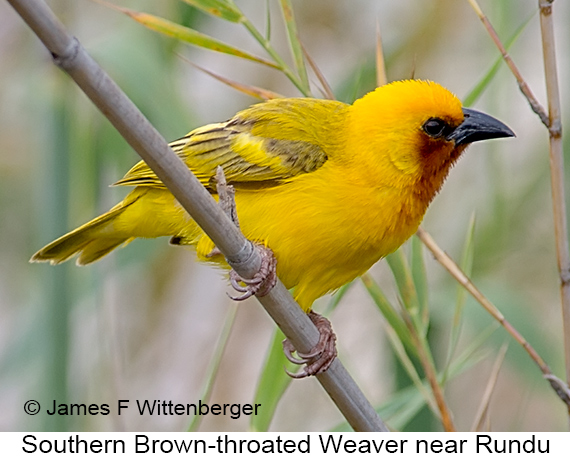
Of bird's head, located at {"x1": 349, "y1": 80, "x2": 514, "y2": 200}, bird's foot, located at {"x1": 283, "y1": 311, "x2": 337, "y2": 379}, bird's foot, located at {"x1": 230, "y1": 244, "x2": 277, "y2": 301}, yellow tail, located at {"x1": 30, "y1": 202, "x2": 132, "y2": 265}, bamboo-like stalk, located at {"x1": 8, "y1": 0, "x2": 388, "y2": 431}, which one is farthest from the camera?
yellow tail, located at {"x1": 30, "y1": 202, "x2": 132, "y2": 265}

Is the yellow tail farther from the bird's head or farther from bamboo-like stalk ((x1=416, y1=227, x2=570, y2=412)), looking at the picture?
bamboo-like stalk ((x1=416, y1=227, x2=570, y2=412))

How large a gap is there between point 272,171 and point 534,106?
73 cm

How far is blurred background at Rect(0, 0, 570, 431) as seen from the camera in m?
2.28

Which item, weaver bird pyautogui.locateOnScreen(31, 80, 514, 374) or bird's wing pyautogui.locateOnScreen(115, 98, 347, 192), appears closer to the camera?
weaver bird pyautogui.locateOnScreen(31, 80, 514, 374)

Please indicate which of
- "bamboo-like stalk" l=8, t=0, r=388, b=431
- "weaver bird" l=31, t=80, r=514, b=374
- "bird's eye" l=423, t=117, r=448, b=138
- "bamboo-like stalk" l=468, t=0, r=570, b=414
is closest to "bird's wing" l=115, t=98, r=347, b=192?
"weaver bird" l=31, t=80, r=514, b=374

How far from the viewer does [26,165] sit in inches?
121

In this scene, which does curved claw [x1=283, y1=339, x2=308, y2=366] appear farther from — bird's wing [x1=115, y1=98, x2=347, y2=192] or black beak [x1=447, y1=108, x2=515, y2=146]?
A: black beak [x1=447, y1=108, x2=515, y2=146]

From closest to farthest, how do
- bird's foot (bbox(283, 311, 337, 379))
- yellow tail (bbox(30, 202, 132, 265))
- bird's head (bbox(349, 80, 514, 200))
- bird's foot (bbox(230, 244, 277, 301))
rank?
bird's foot (bbox(230, 244, 277, 301)) < bird's foot (bbox(283, 311, 337, 379)) < bird's head (bbox(349, 80, 514, 200)) < yellow tail (bbox(30, 202, 132, 265))

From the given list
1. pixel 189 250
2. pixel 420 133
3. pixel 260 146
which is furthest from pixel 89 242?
pixel 420 133

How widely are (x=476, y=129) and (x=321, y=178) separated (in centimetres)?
45

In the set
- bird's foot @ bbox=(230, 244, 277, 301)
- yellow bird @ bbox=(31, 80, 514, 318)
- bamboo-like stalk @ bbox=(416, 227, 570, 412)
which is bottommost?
bamboo-like stalk @ bbox=(416, 227, 570, 412)

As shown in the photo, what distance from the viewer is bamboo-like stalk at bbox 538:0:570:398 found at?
67.4 inches

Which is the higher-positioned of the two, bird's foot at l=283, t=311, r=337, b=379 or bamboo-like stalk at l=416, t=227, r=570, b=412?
bamboo-like stalk at l=416, t=227, r=570, b=412
